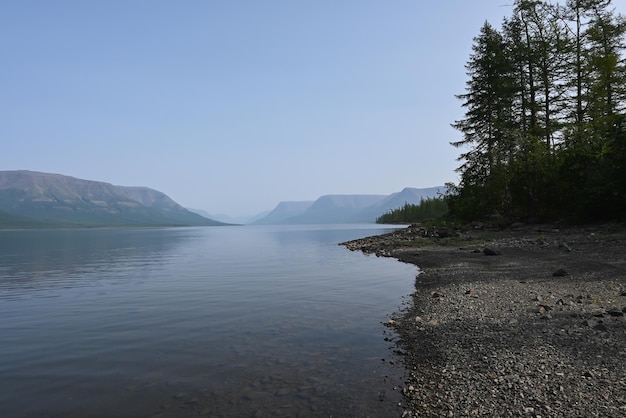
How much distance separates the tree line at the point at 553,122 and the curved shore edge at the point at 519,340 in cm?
1529

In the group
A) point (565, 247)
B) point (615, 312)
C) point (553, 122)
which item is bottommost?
point (615, 312)

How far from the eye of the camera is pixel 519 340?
10.6 m

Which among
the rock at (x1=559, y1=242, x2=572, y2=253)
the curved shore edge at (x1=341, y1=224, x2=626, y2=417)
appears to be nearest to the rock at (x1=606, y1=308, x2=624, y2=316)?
the curved shore edge at (x1=341, y1=224, x2=626, y2=417)

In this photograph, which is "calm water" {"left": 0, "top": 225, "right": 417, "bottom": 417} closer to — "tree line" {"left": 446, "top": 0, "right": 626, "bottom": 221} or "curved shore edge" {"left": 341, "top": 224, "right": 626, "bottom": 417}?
"curved shore edge" {"left": 341, "top": 224, "right": 626, "bottom": 417}

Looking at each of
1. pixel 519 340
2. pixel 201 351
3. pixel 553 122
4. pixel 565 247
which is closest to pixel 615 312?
pixel 519 340

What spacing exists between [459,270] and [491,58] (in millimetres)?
40040

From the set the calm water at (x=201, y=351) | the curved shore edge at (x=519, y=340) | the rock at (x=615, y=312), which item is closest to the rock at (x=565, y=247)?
the curved shore edge at (x=519, y=340)

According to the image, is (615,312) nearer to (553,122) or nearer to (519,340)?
(519,340)

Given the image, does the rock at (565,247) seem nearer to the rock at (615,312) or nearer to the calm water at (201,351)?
the calm water at (201,351)

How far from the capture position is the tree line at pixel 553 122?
119 ft

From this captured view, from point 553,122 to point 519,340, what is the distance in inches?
1708

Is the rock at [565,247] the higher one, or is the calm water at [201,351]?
the rock at [565,247]

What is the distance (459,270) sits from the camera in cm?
2447

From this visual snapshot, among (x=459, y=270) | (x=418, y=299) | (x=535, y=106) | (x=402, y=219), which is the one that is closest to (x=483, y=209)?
(x=535, y=106)
